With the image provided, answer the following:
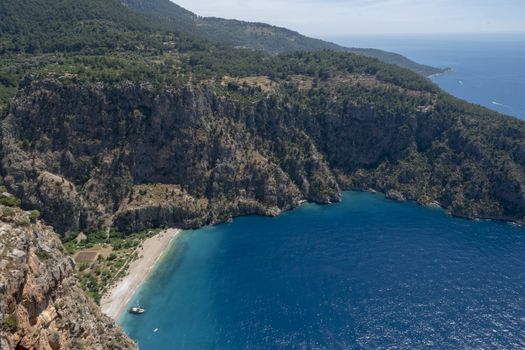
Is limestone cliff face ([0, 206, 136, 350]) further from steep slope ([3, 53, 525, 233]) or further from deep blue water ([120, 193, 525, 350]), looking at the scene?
steep slope ([3, 53, 525, 233])

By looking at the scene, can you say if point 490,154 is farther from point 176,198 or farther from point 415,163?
point 176,198

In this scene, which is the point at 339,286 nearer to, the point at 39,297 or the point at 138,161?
the point at 39,297

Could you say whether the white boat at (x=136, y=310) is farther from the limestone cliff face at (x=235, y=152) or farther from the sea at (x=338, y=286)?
the limestone cliff face at (x=235, y=152)

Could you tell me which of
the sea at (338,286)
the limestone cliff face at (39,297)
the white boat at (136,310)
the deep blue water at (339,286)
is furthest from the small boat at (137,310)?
the limestone cliff face at (39,297)

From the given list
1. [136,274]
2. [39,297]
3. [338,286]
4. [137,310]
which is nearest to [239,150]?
[136,274]

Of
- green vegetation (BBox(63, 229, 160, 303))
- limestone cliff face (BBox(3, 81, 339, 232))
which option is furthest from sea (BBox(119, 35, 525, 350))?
limestone cliff face (BBox(3, 81, 339, 232))

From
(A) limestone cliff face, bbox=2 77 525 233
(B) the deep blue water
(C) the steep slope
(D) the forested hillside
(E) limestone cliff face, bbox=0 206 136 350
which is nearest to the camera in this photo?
(E) limestone cliff face, bbox=0 206 136 350
